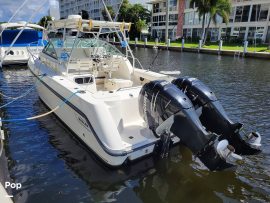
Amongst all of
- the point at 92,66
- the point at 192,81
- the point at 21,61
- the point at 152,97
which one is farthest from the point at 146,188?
the point at 21,61

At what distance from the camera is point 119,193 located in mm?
3852

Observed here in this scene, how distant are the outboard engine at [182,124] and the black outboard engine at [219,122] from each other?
1.18 ft

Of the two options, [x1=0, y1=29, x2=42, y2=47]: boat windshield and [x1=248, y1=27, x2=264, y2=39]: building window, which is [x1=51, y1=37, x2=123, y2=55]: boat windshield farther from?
[x1=248, y1=27, x2=264, y2=39]: building window

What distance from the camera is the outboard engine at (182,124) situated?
3547 millimetres

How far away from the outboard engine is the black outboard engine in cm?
36

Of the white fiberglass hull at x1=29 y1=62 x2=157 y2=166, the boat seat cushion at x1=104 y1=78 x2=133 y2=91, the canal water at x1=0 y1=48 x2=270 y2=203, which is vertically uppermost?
the boat seat cushion at x1=104 y1=78 x2=133 y2=91

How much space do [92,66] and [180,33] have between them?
39721 millimetres

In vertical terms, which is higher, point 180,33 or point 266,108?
point 180,33

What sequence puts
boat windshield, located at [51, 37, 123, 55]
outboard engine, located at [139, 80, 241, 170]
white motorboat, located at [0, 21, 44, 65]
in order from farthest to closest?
white motorboat, located at [0, 21, 44, 65] < boat windshield, located at [51, 37, 123, 55] < outboard engine, located at [139, 80, 241, 170]

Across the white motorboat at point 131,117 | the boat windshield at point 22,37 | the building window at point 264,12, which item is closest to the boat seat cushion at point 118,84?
the white motorboat at point 131,117

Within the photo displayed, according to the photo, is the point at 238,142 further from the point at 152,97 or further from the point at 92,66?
the point at 92,66

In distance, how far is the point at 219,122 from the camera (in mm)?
4105

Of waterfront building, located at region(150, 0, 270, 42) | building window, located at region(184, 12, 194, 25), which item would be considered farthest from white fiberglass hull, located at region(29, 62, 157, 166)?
building window, located at region(184, 12, 194, 25)

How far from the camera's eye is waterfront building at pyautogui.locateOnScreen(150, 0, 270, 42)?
30609 millimetres
